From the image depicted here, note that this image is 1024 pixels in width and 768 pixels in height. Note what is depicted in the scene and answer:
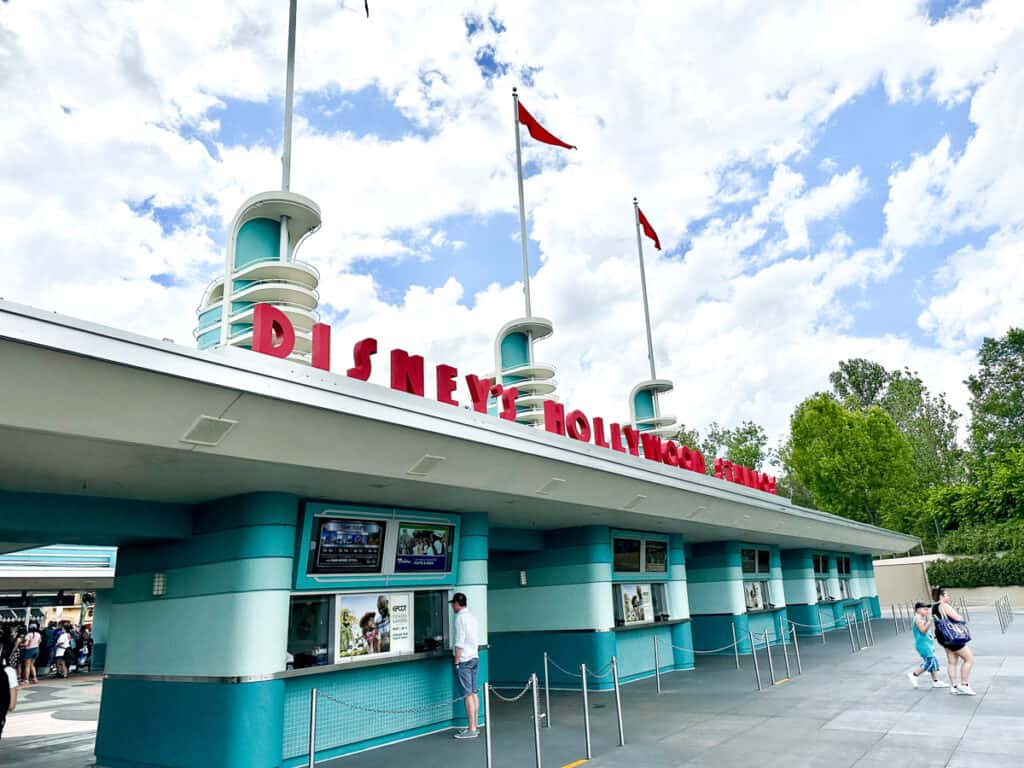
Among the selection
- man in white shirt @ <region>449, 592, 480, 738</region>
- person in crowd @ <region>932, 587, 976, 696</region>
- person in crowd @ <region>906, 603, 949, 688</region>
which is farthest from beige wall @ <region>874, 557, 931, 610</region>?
man in white shirt @ <region>449, 592, 480, 738</region>

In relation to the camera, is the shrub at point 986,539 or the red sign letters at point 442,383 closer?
the red sign letters at point 442,383

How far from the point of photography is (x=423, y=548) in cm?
1035

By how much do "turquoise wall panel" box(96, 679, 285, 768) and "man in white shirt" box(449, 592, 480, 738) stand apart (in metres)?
2.45

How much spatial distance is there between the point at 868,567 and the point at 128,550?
3125 centimetres

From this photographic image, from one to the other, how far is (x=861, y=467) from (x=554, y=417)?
3566 centimetres

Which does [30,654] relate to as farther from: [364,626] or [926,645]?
[926,645]

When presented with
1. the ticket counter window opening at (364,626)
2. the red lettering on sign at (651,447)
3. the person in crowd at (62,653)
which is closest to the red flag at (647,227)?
the red lettering on sign at (651,447)

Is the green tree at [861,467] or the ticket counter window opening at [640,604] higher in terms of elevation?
the green tree at [861,467]

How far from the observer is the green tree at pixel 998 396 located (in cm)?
4403

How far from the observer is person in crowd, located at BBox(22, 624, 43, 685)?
63.3ft

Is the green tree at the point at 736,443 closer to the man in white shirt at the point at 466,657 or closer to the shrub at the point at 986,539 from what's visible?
the shrub at the point at 986,539

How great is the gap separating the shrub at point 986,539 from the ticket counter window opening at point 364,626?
116 ft

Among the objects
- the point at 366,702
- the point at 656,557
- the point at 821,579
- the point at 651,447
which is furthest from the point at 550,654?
the point at 821,579

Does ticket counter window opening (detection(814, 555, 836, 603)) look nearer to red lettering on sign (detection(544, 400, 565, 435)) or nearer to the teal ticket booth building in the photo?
the teal ticket booth building
